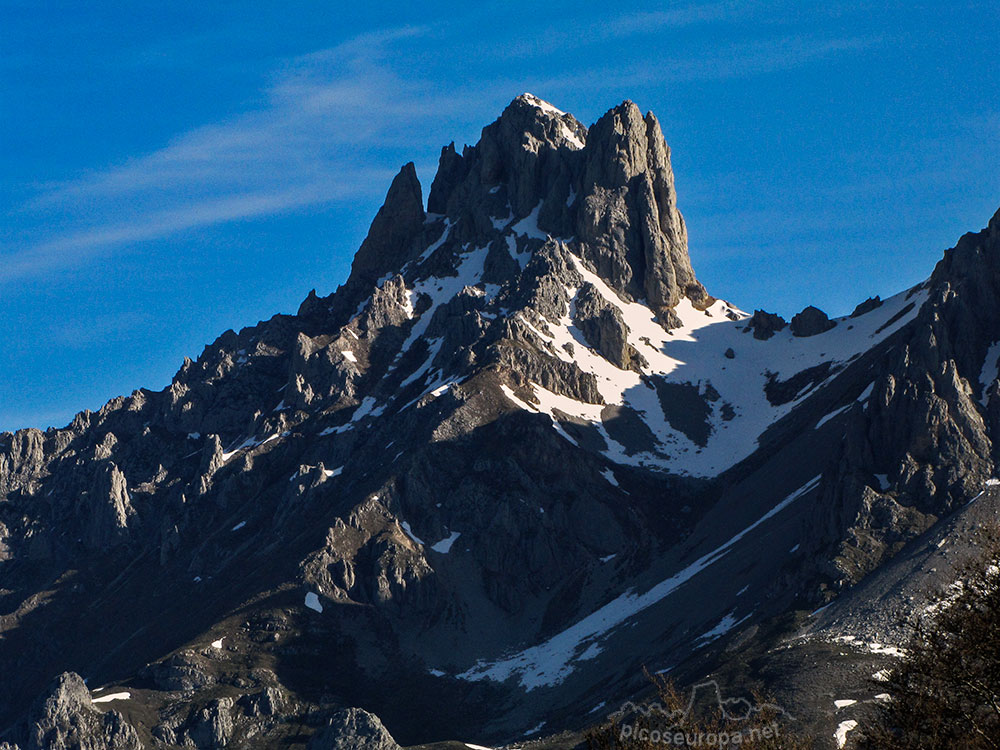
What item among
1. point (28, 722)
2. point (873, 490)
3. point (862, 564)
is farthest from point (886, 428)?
point (28, 722)

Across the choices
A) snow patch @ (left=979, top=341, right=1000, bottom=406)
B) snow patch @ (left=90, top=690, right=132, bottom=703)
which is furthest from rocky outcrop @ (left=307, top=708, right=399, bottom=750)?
snow patch @ (left=979, top=341, right=1000, bottom=406)

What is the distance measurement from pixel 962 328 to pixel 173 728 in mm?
125379

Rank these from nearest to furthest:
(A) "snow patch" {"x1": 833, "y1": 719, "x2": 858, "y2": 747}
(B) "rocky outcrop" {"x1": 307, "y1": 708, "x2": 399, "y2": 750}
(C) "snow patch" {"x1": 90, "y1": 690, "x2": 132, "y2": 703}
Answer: (A) "snow patch" {"x1": 833, "y1": 719, "x2": 858, "y2": 747}
(B) "rocky outcrop" {"x1": 307, "y1": 708, "x2": 399, "y2": 750}
(C) "snow patch" {"x1": 90, "y1": 690, "x2": 132, "y2": 703}

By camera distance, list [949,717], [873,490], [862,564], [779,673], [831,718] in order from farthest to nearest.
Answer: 1. [873,490]
2. [862,564]
3. [779,673]
4. [831,718]
5. [949,717]

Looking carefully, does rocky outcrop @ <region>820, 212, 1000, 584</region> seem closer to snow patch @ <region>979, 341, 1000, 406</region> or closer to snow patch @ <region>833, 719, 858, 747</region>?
snow patch @ <region>979, 341, 1000, 406</region>

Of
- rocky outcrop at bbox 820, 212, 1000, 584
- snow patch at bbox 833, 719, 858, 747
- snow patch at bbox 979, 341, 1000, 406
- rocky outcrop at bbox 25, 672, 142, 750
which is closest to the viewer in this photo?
snow patch at bbox 833, 719, 858, 747

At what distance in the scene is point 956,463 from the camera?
175125 mm

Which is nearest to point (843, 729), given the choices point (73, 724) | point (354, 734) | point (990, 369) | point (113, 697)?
point (354, 734)

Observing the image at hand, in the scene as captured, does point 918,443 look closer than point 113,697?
Yes

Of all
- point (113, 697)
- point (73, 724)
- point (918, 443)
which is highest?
point (113, 697)

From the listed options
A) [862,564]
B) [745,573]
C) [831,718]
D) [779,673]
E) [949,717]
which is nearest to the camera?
[949,717]

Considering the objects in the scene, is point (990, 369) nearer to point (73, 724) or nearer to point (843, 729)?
point (843, 729)

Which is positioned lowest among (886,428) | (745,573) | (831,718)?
(831,718)

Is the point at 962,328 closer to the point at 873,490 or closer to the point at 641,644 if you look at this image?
the point at 873,490
